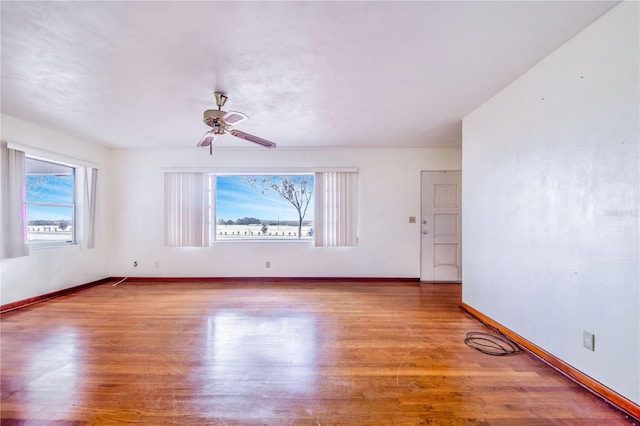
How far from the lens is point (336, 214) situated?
14.9 ft

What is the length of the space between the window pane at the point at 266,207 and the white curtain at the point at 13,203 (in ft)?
8.03

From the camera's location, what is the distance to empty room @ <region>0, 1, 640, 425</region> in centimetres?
152

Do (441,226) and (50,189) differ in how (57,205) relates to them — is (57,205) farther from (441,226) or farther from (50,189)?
(441,226)

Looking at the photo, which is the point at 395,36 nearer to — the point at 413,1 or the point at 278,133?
the point at 413,1

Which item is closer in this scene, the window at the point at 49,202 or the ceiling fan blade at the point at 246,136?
the ceiling fan blade at the point at 246,136

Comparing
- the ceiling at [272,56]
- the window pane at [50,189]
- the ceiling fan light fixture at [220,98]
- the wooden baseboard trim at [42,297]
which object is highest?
the ceiling at [272,56]

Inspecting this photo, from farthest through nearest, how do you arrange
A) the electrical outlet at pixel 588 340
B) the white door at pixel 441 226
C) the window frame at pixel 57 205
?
the white door at pixel 441 226 → the window frame at pixel 57 205 → the electrical outlet at pixel 588 340

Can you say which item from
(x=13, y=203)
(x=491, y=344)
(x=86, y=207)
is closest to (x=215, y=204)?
(x=86, y=207)

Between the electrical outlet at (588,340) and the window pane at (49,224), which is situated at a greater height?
the window pane at (49,224)

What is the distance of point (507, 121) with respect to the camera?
8.07 ft

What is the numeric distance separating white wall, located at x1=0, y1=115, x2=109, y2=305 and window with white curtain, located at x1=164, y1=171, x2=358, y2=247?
1.09 metres

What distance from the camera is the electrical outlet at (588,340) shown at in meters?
1.67

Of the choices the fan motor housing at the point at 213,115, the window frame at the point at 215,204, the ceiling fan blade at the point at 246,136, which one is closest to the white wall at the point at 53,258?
the window frame at the point at 215,204

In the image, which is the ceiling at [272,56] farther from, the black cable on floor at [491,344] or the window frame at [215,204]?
the black cable on floor at [491,344]
